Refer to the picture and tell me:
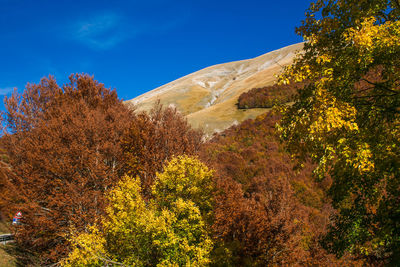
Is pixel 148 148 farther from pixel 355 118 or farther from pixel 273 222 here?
pixel 355 118

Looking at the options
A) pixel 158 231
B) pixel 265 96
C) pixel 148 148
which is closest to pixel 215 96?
pixel 265 96

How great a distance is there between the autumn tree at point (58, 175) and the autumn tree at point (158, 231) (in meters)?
3.39

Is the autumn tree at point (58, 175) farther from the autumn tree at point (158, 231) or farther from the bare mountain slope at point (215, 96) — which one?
the bare mountain slope at point (215, 96)

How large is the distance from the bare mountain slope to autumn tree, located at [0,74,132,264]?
9.79 metres

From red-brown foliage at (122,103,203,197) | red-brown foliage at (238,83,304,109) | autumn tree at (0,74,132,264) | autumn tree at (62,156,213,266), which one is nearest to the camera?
autumn tree at (62,156,213,266)

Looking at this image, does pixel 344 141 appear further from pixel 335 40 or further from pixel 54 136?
pixel 54 136

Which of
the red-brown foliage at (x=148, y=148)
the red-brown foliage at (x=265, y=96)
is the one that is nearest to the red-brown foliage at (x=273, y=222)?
the red-brown foliage at (x=148, y=148)

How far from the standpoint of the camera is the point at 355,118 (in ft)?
20.5

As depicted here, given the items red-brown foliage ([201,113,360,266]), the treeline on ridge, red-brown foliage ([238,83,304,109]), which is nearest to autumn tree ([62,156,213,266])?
the treeline on ridge

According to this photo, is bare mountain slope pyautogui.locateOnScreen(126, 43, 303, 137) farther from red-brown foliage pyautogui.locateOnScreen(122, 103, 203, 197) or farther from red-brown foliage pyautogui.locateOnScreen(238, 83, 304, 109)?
red-brown foliage pyautogui.locateOnScreen(122, 103, 203, 197)

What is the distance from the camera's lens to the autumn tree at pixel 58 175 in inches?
664

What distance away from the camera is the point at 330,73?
6008 millimetres

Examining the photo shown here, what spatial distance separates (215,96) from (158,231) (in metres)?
139

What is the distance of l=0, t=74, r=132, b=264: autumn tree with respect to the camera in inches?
664
